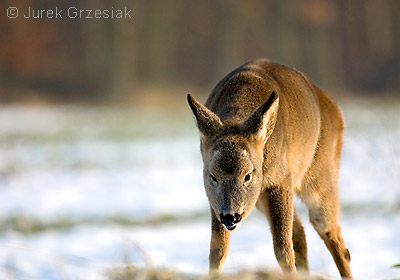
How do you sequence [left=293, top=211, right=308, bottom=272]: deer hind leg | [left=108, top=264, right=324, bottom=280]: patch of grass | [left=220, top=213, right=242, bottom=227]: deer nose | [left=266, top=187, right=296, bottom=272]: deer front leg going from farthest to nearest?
[left=293, top=211, right=308, bottom=272]: deer hind leg
[left=266, top=187, right=296, bottom=272]: deer front leg
[left=220, top=213, right=242, bottom=227]: deer nose
[left=108, top=264, right=324, bottom=280]: patch of grass

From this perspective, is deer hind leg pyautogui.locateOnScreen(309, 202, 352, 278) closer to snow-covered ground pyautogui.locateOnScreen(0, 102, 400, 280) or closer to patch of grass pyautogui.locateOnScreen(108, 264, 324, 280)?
snow-covered ground pyautogui.locateOnScreen(0, 102, 400, 280)

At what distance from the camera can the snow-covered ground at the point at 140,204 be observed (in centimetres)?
761

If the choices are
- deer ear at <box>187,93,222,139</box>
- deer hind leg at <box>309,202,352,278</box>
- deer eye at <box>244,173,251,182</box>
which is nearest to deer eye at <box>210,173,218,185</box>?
deer eye at <box>244,173,251,182</box>

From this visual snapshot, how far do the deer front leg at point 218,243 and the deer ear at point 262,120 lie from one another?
2.32 ft

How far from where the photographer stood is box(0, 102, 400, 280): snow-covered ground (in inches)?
299

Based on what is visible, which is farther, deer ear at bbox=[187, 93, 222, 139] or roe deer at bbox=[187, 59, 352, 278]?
deer ear at bbox=[187, 93, 222, 139]

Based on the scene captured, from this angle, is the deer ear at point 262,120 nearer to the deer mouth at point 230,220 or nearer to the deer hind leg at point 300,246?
the deer mouth at point 230,220

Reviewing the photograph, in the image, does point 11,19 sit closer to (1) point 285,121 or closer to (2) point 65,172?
(2) point 65,172

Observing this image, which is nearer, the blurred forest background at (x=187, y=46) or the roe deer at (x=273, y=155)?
the roe deer at (x=273, y=155)

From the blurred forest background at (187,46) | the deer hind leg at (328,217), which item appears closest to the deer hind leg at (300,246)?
the deer hind leg at (328,217)

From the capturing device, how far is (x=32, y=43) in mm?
41250

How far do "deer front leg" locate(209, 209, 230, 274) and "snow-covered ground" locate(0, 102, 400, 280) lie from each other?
121mm

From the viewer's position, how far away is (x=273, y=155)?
17.7 feet

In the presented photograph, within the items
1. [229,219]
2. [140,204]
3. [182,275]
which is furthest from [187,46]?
[182,275]
